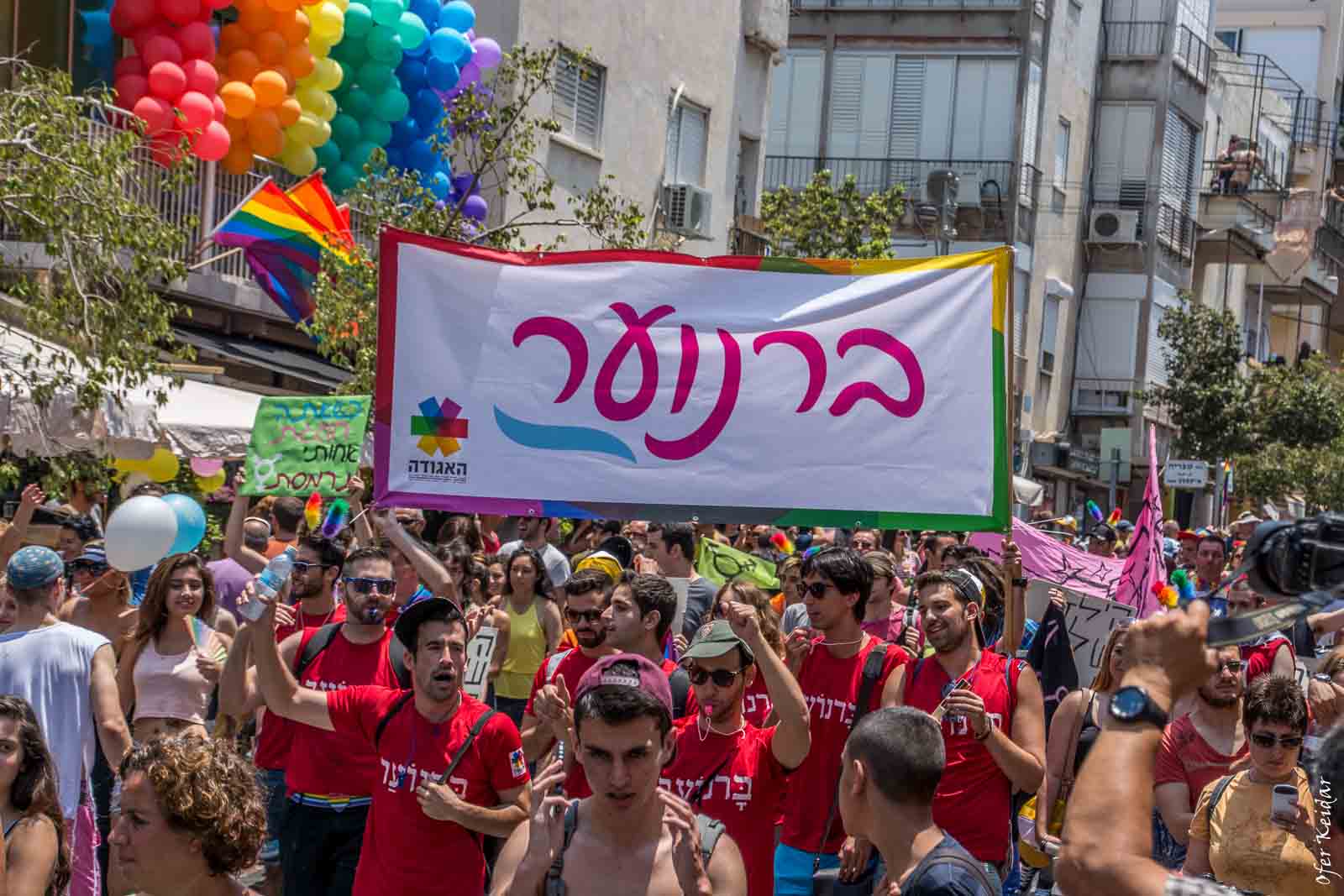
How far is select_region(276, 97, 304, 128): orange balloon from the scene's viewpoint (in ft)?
59.3

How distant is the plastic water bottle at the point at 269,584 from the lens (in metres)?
6.75

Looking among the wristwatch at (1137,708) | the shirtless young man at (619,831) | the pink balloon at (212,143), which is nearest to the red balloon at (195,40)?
the pink balloon at (212,143)

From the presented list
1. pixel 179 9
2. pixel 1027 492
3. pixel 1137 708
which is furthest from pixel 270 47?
Answer: pixel 1027 492

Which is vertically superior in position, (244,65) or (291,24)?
(291,24)

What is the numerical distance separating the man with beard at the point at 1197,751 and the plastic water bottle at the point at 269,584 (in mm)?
3476

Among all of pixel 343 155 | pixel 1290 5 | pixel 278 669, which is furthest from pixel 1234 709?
pixel 1290 5

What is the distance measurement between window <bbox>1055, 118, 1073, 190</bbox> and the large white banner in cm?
3229

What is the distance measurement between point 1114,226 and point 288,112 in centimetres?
2608

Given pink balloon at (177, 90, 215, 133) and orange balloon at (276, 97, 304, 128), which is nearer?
pink balloon at (177, 90, 215, 133)

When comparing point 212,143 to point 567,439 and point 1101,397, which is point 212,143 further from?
point 1101,397

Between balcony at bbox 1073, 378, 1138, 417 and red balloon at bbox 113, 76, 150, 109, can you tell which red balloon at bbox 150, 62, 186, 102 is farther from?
balcony at bbox 1073, 378, 1138, 417

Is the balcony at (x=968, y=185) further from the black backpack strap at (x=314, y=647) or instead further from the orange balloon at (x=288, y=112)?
the black backpack strap at (x=314, y=647)

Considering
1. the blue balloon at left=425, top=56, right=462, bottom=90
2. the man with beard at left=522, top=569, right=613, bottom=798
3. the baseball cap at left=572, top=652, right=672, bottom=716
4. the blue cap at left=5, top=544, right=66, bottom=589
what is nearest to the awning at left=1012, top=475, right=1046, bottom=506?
the blue balloon at left=425, top=56, right=462, bottom=90

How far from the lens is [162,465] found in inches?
573
